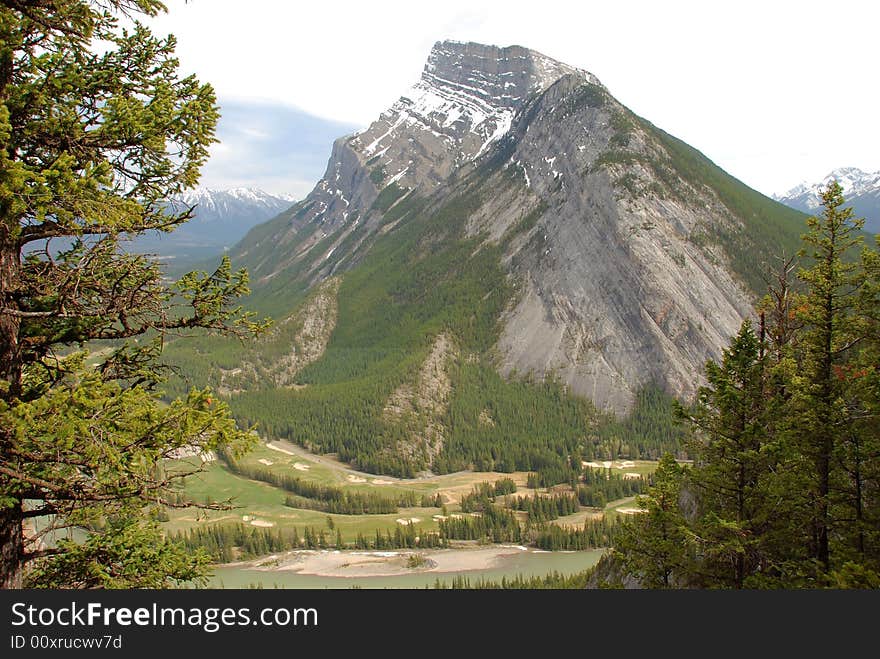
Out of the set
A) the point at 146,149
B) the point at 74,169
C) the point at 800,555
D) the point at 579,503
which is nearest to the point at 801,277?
the point at 800,555

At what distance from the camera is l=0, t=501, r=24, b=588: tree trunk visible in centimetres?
827

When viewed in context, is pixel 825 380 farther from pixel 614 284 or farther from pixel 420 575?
pixel 614 284

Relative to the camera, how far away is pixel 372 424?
129 meters

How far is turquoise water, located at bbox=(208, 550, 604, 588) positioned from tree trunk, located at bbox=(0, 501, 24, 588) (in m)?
59.8

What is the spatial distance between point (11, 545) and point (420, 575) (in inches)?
2698

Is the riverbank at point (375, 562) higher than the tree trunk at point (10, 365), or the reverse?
the tree trunk at point (10, 365)

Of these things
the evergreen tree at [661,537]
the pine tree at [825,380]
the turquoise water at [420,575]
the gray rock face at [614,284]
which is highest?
the gray rock face at [614,284]

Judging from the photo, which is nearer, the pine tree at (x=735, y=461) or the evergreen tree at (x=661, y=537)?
the pine tree at (x=735, y=461)

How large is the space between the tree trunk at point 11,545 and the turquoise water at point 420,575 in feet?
196

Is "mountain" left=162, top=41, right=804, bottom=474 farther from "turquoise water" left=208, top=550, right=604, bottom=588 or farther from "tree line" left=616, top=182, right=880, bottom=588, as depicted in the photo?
"tree line" left=616, top=182, right=880, bottom=588

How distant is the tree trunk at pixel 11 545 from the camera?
8273 mm

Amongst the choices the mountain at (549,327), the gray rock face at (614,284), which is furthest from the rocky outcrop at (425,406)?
the gray rock face at (614,284)

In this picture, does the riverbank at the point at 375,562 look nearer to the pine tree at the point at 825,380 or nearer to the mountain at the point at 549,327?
the mountain at the point at 549,327

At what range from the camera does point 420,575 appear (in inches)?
2776
